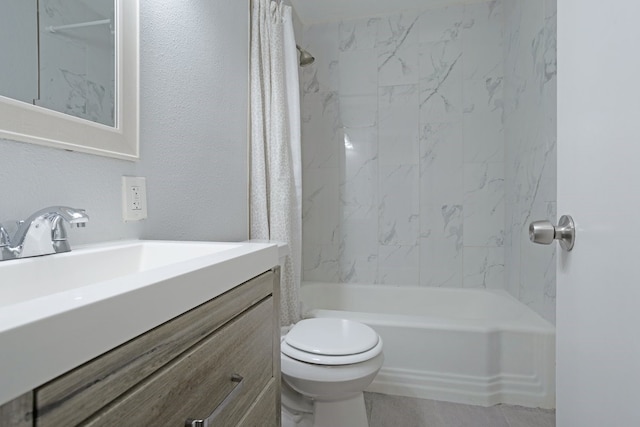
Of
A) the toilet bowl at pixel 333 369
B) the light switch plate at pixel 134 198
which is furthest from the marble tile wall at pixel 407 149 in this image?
the light switch plate at pixel 134 198

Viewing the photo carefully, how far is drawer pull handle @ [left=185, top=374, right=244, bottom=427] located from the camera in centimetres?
50

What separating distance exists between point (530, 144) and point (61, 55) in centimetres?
216

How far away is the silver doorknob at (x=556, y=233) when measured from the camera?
597 millimetres

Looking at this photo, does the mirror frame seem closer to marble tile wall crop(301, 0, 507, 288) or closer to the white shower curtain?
the white shower curtain

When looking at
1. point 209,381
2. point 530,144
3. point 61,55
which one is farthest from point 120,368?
point 530,144

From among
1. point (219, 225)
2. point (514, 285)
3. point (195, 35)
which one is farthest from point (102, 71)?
point (514, 285)

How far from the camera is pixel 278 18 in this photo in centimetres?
175

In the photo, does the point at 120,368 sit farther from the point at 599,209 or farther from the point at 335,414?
the point at 335,414

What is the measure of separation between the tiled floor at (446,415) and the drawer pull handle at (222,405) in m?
1.20

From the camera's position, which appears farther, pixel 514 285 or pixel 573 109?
pixel 514 285

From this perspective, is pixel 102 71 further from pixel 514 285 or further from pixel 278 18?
pixel 514 285

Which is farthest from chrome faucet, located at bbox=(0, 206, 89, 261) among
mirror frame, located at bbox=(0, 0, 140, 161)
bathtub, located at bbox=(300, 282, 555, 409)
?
→ bathtub, located at bbox=(300, 282, 555, 409)

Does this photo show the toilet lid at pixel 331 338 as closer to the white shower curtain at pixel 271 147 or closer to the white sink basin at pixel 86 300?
the white shower curtain at pixel 271 147

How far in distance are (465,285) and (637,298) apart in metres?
2.12
